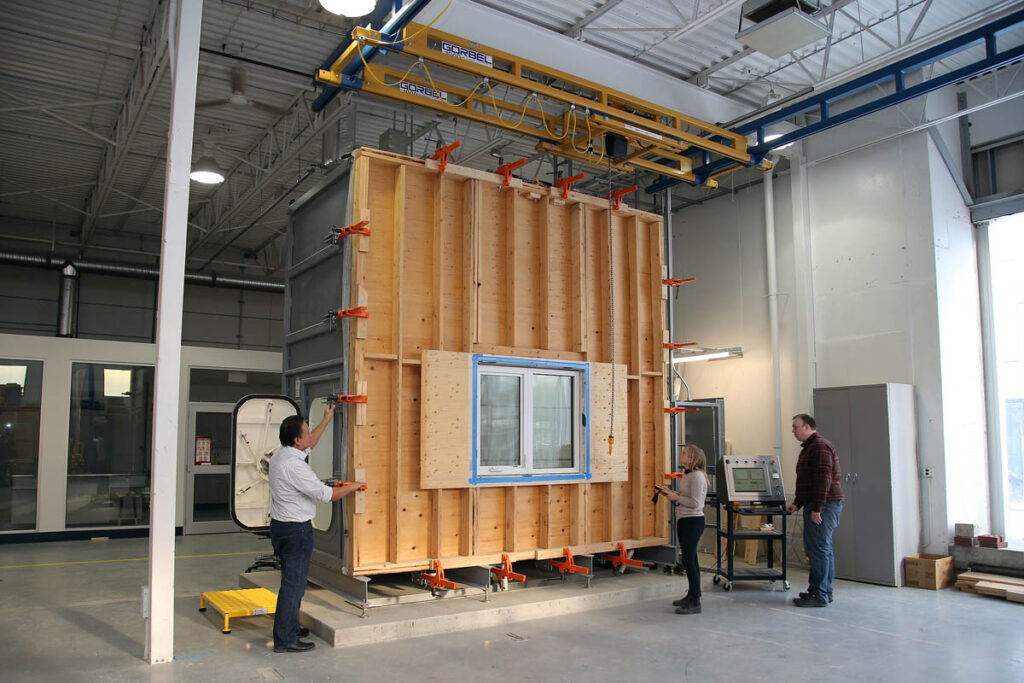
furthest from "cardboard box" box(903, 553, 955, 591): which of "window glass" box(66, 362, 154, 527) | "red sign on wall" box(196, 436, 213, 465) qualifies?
"window glass" box(66, 362, 154, 527)

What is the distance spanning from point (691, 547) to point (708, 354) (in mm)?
6098

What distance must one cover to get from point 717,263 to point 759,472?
5457 mm

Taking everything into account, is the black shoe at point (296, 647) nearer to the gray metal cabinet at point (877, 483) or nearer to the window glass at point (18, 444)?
the gray metal cabinet at point (877, 483)

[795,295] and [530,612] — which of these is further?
[795,295]

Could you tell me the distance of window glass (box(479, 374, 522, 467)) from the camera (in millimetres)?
8625

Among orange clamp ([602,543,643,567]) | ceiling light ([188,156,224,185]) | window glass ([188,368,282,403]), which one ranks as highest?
ceiling light ([188,156,224,185])

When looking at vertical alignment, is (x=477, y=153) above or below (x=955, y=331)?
above

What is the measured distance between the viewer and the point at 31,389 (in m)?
14.2

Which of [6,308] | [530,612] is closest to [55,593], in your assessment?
[530,612]

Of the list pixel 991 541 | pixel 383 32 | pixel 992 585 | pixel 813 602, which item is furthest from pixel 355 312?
pixel 991 541

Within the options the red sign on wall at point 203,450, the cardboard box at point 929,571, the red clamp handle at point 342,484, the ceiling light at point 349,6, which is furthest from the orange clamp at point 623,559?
the red sign on wall at point 203,450

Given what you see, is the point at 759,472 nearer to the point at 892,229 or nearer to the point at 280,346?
the point at 892,229

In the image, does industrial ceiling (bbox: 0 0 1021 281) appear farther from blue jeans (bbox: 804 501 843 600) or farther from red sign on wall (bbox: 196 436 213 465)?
blue jeans (bbox: 804 501 843 600)

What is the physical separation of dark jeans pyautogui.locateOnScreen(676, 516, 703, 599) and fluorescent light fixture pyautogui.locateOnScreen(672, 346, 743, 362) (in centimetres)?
527
